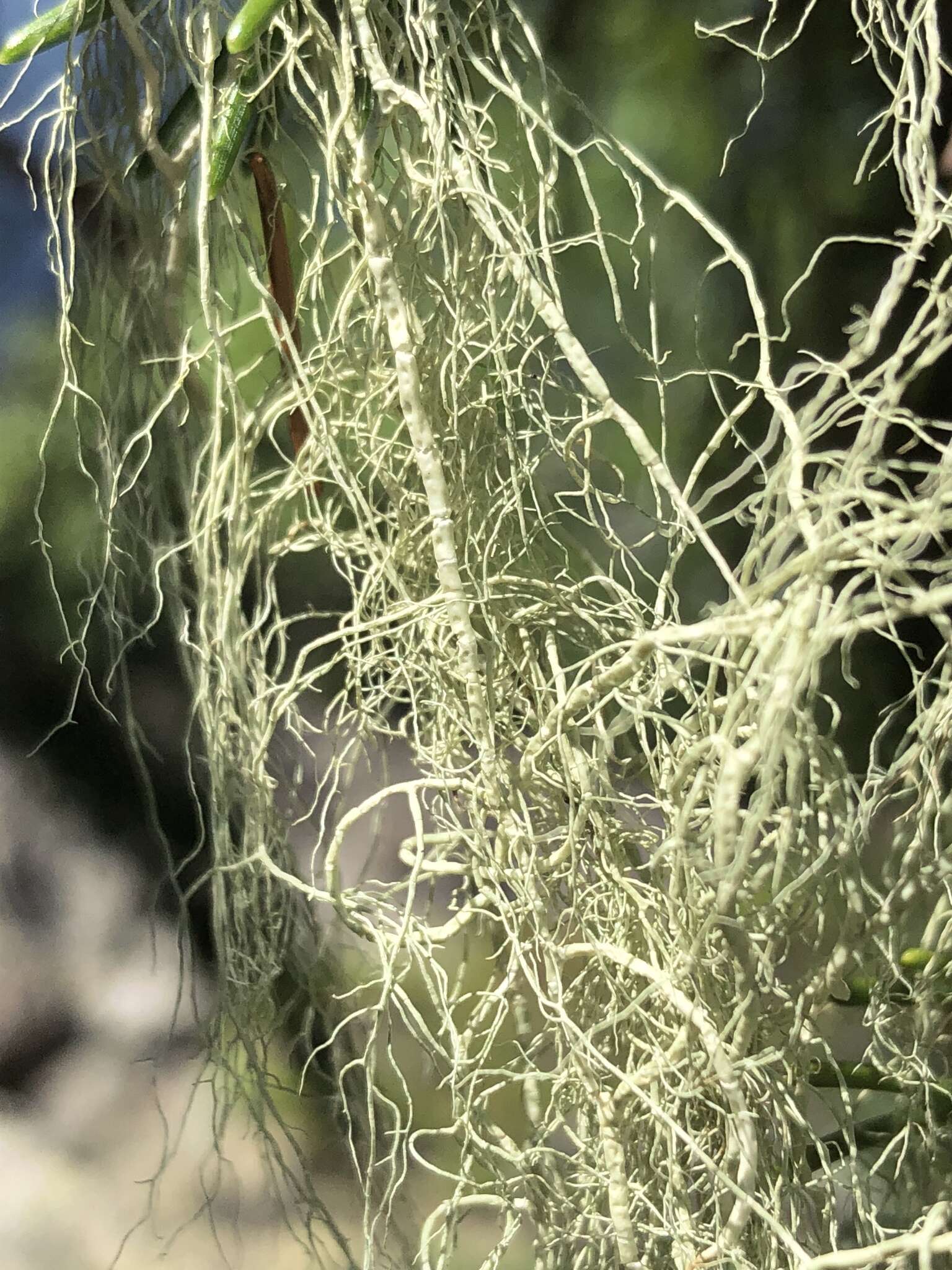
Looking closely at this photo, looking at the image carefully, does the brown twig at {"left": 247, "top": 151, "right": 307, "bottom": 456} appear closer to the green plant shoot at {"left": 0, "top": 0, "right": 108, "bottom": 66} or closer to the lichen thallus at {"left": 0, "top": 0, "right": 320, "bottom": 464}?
the lichen thallus at {"left": 0, "top": 0, "right": 320, "bottom": 464}

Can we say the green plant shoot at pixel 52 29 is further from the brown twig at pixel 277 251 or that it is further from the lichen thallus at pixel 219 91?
the brown twig at pixel 277 251

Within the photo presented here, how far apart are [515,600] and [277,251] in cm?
29

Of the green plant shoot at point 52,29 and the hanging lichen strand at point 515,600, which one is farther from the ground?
the green plant shoot at point 52,29

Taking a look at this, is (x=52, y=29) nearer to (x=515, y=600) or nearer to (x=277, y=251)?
(x=277, y=251)

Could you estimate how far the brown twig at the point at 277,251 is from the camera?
59cm

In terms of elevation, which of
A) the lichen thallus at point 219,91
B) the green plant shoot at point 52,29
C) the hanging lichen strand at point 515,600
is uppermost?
the green plant shoot at point 52,29

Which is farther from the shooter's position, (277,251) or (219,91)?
(277,251)

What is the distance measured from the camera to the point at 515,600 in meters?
0.58

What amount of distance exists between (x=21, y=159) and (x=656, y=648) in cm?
61

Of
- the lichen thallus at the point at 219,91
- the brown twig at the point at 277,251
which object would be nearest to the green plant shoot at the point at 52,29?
the lichen thallus at the point at 219,91

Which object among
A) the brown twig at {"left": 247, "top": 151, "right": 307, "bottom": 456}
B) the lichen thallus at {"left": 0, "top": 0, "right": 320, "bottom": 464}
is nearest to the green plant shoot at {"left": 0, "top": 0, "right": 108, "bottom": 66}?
the lichen thallus at {"left": 0, "top": 0, "right": 320, "bottom": 464}

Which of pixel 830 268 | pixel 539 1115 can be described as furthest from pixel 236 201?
pixel 539 1115

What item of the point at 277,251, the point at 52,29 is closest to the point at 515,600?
the point at 277,251

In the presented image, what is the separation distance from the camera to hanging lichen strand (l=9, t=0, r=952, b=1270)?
0.45 meters
